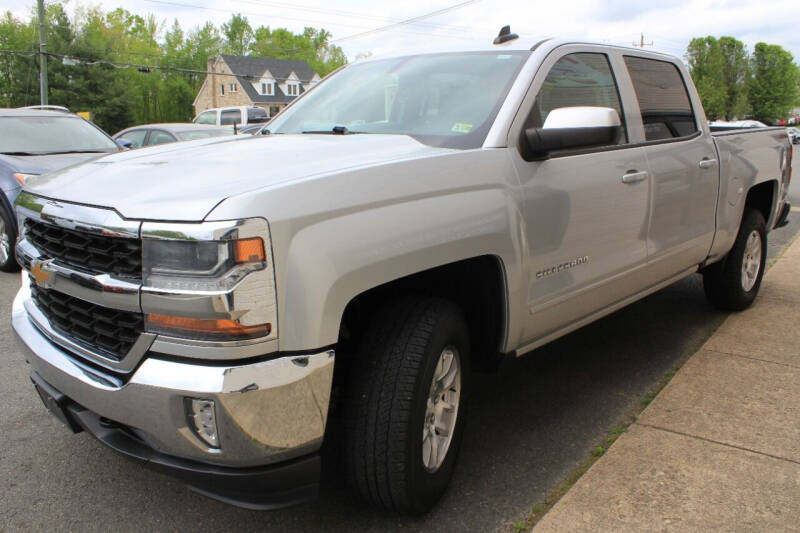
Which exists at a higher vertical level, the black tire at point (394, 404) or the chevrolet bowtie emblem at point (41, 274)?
the chevrolet bowtie emblem at point (41, 274)

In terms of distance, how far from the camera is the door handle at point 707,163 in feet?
14.1

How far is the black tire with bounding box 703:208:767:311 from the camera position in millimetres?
5156

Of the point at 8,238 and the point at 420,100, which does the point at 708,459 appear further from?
the point at 8,238

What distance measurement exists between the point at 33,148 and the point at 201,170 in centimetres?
607

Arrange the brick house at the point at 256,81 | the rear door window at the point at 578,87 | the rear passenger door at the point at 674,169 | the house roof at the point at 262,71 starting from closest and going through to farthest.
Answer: the rear door window at the point at 578,87, the rear passenger door at the point at 674,169, the house roof at the point at 262,71, the brick house at the point at 256,81

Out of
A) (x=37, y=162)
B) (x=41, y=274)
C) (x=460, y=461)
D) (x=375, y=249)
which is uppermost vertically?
(x=37, y=162)

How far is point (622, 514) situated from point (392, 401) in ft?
3.37

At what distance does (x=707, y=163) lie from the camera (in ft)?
14.3

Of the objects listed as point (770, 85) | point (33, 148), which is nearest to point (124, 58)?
point (33, 148)

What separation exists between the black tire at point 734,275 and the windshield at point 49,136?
6.22m

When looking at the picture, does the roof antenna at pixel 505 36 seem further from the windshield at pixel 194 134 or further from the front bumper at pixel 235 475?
the windshield at pixel 194 134

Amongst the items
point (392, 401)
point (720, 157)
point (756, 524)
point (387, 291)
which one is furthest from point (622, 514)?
point (720, 157)

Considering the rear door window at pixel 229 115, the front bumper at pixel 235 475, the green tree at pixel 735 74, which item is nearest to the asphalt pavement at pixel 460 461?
the front bumper at pixel 235 475

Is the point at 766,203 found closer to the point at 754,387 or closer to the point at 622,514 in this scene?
the point at 754,387
